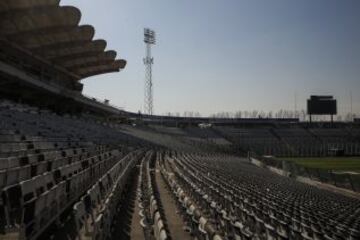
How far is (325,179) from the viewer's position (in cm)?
2316

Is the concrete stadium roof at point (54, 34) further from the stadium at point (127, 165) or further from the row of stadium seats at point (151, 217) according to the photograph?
the row of stadium seats at point (151, 217)

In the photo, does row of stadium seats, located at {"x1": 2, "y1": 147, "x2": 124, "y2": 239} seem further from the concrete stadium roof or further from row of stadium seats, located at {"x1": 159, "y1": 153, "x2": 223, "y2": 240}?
the concrete stadium roof

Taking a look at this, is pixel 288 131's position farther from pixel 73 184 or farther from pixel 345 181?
pixel 73 184

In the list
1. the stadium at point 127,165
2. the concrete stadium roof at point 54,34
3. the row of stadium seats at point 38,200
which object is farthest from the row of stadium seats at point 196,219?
the concrete stadium roof at point 54,34

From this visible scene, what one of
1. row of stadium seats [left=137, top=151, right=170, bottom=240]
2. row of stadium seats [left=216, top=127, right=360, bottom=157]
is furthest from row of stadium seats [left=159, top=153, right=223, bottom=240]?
row of stadium seats [left=216, top=127, right=360, bottom=157]

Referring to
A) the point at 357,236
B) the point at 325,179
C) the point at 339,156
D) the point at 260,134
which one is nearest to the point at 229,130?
the point at 260,134

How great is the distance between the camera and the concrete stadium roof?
33219mm

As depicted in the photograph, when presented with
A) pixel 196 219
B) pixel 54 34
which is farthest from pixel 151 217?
pixel 54 34

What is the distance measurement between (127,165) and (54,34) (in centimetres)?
2751

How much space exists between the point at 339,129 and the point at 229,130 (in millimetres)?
20436

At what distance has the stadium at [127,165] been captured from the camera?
6.55 metres

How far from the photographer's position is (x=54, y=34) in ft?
130

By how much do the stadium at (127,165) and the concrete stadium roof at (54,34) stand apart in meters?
0.11

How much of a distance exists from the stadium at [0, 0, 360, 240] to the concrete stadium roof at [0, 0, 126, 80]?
0.11 meters
